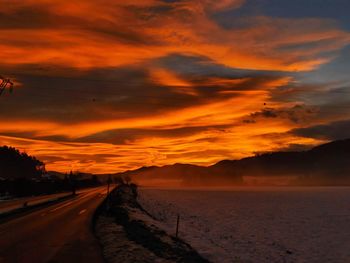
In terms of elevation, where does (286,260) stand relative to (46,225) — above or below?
below

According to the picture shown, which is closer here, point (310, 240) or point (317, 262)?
point (317, 262)

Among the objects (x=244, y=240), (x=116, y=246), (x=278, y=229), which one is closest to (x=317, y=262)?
(x=244, y=240)

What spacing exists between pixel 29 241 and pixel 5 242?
38.5 inches

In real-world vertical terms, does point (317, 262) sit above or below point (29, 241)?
below

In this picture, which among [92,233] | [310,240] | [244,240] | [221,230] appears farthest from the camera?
[221,230]

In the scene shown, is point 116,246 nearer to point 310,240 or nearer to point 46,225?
point 46,225

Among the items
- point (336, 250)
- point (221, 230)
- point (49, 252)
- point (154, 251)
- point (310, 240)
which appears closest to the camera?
point (49, 252)

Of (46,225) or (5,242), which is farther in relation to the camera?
(46,225)

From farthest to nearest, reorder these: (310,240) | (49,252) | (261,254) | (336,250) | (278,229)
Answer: (278,229), (310,240), (336,250), (261,254), (49,252)

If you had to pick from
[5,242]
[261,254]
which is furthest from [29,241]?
[261,254]

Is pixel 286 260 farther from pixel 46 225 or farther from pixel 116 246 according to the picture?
pixel 46 225

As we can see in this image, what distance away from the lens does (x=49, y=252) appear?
16.9 meters

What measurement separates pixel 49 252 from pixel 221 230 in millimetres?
28639

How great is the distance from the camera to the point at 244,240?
119 ft
